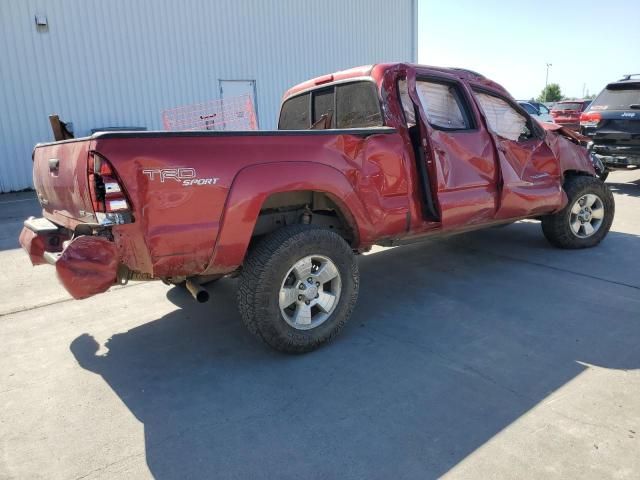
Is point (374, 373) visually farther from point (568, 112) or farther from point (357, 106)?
point (568, 112)

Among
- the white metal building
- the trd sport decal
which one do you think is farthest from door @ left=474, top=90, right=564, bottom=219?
the white metal building

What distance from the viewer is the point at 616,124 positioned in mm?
9375

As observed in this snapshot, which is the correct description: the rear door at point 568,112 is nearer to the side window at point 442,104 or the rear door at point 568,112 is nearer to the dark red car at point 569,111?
the dark red car at point 569,111

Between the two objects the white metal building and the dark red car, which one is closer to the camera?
the white metal building

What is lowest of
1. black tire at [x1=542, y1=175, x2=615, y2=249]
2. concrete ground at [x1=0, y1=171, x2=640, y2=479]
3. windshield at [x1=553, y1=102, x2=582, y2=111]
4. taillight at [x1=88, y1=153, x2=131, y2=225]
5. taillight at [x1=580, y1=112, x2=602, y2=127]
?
concrete ground at [x1=0, y1=171, x2=640, y2=479]

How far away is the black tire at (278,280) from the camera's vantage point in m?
3.16

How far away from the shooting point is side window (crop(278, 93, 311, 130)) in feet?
16.3

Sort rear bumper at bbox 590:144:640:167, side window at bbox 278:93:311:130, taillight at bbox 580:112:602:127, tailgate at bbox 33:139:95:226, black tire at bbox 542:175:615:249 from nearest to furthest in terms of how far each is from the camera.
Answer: tailgate at bbox 33:139:95:226 < side window at bbox 278:93:311:130 < black tire at bbox 542:175:615:249 < rear bumper at bbox 590:144:640:167 < taillight at bbox 580:112:602:127

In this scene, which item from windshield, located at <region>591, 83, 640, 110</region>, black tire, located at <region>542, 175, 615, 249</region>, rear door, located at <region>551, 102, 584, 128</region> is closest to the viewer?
black tire, located at <region>542, 175, 615, 249</region>

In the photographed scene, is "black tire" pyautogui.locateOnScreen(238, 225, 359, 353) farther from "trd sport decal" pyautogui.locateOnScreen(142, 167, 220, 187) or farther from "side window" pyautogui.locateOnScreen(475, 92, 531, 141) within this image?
"side window" pyautogui.locateOnScreen(475, 92, 531, 141)

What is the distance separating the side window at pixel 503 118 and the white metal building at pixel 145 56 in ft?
35.0

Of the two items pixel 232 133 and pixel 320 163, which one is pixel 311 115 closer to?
pixel 320 163

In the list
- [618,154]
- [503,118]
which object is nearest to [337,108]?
[503,118]

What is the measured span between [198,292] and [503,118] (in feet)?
11.5
